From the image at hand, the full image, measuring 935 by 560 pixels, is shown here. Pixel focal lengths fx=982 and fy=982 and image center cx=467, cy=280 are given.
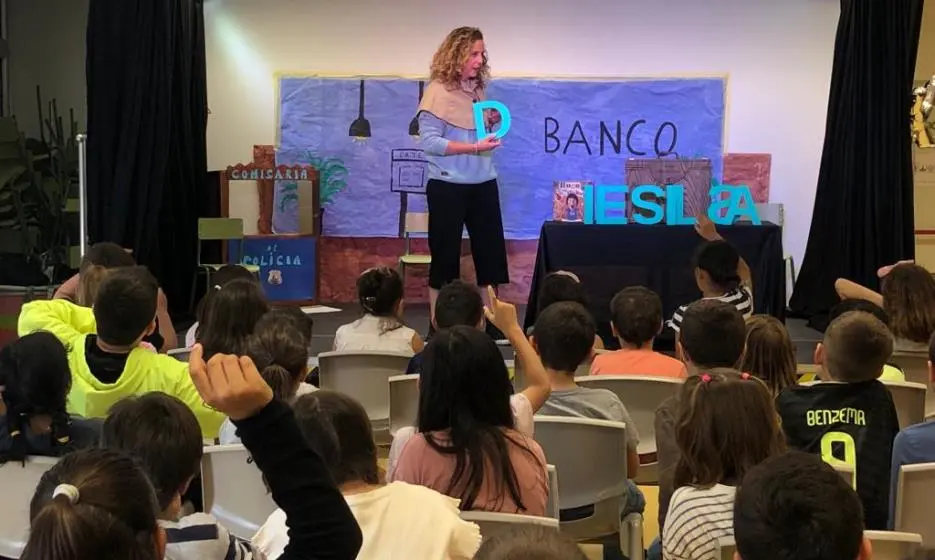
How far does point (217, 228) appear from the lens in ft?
21.5

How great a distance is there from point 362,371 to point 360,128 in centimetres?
411

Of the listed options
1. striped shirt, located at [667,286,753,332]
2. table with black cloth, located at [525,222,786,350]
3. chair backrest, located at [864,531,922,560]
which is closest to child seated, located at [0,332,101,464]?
chair backrest, located at [864,531,922,560]

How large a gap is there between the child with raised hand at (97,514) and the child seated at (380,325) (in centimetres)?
251

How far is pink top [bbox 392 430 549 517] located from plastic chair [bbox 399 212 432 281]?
4.62m

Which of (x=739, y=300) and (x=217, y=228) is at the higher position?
(x=217, y=228)

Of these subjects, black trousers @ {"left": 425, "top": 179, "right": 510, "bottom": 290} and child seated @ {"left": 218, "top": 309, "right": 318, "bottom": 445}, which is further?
black trousers @ {"left": 425, "top": 179, "right": 510, "bottom": 290}

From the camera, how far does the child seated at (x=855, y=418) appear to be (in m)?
2.41

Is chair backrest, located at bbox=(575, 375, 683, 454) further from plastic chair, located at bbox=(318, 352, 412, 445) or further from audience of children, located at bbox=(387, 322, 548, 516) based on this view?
audience of children, located at bbox=(387, 322, 548, 516)

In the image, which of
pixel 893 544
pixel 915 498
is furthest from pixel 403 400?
pixel 893 544

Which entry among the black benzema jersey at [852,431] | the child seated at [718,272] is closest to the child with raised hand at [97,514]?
the black benzema jersey at [852,431]

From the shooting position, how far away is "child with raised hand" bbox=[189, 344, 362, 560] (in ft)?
3.44

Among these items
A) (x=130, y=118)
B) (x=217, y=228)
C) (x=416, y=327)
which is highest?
(x=130, y=118)

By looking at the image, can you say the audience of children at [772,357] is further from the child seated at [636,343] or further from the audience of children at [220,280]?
the audience of children at [220,280]

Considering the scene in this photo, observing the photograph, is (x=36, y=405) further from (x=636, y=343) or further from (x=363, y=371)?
(x=636, y=343)
